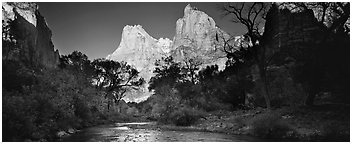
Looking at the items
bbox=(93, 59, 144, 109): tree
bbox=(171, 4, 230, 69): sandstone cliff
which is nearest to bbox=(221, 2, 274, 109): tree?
bbox=(171, 4, 230, 69): sandstone cliff

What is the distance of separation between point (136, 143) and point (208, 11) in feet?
41.2

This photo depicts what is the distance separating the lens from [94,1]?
1747 centimetres

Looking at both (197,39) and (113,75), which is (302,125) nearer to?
(197,39)

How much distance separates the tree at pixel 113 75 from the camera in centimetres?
4831

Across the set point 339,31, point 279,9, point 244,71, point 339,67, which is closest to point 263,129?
point 339,67

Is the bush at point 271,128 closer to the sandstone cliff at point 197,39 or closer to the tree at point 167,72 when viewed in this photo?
the sandstone cliff at point 197,39

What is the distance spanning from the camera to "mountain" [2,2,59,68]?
1736cm

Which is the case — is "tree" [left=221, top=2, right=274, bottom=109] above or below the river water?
above

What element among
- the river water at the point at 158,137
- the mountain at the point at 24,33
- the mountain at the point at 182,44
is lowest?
the river water at the point at 158,137

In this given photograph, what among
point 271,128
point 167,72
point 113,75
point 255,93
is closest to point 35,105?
point 271,128

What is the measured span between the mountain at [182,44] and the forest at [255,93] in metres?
3.19

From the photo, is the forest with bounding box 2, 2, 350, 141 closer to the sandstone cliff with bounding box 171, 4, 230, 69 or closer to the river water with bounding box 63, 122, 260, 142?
the river water with bounding box 63, 122, 260, 142

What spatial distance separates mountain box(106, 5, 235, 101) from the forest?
3.19 meters

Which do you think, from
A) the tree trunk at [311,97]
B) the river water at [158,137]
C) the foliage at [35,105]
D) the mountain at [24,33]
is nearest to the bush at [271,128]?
the river water at [158,137]
